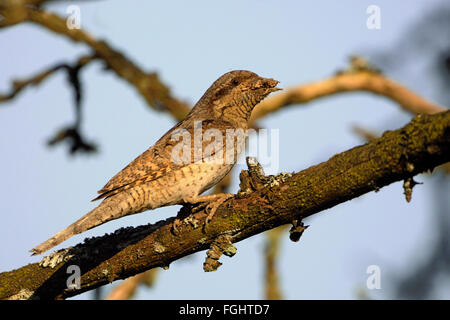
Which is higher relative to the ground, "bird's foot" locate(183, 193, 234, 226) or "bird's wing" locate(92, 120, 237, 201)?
"bird's wing" locate(92, 120, 237, 201)

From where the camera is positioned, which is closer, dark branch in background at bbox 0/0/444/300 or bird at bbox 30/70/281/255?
bird at bbox 30/70/281/255

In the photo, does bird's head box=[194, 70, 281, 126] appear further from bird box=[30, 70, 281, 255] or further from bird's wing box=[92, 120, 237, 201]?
bird's wing box=[92, 120, 237, 201]

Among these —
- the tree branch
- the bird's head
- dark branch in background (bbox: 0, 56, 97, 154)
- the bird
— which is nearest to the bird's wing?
the bird

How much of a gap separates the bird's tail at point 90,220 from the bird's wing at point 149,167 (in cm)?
14

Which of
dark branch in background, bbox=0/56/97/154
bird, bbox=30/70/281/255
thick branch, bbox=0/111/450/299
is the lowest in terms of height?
thick branch, bbox=0/111/450/299

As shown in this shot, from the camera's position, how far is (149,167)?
16.9 ft

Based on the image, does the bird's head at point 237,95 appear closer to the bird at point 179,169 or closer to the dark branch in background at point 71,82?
the bird at point 179,169

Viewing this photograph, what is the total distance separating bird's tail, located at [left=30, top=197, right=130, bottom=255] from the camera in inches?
169

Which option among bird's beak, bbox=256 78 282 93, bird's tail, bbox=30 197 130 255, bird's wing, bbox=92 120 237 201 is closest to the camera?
bird's tail, bbox=30 197 130 255

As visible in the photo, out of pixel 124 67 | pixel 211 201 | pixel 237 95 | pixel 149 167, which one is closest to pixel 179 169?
pixel 149 167

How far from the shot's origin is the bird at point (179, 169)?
4.73m

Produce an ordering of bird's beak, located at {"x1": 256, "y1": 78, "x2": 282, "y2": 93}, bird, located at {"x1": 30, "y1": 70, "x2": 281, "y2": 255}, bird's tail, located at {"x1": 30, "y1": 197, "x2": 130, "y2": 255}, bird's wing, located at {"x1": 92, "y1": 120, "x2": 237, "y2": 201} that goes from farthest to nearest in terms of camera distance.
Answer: bird's beak, located at {"x1": 256, "y1": 78, "x2": 282, "y2": 93} < bird's wing, located at {"x1": 92, "y1": 120, "x2": 237, "y2": 201} < bird, located at {"x1": 30, "y1": 70, "x2": 281, "y2": 255} < bird's tail, located at {"x1": 30, "y1": 197, "x2": 130, "y2": 255}
